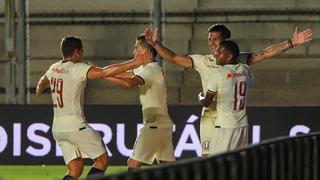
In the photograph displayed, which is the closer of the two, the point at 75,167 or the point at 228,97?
the point at 228,97

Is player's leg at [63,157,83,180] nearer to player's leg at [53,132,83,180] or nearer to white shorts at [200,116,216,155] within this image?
player's leg at [53,132,83,180]

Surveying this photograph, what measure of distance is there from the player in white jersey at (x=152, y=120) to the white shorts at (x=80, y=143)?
641 mm

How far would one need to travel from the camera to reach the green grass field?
1245 cm

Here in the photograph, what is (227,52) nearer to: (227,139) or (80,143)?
(227,139)

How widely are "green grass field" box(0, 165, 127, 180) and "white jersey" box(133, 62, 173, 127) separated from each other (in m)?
2.08

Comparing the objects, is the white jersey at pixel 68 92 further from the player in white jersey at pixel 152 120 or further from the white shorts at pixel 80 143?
the player in white jersey at pixel 152 120

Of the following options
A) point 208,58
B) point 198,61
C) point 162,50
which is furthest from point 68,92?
point 208,58

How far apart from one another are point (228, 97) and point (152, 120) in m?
1.40

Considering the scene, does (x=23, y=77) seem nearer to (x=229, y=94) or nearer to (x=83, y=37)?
(x=83, y=37)

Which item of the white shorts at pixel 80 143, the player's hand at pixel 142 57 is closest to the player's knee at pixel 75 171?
the white shorts at pixel 80 143

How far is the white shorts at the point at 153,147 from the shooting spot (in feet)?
33.9

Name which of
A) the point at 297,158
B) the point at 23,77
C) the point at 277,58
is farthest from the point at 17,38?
the point at 297,158

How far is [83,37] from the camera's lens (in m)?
16.1

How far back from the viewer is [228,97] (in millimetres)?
9305
